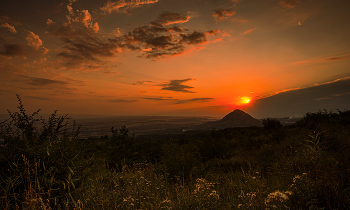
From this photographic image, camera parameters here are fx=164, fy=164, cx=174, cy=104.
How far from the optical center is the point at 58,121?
14.7ft

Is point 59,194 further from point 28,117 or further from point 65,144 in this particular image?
point 28,117

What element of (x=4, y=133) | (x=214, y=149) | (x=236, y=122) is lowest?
(x=236, y=122)

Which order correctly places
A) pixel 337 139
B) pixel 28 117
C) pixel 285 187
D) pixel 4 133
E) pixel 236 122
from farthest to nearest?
pixel 236 122 < pixel 337 139 < pixel 28 117 < pixel 4 133 < pixel 285 187

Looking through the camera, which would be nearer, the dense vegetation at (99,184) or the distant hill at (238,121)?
the dense vegetation at (99,184)

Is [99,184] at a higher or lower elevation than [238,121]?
higher

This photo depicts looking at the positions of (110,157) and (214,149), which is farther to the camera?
(214,149)

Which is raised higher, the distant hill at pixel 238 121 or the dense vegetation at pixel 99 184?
the dense vegetation at pixel 99 184

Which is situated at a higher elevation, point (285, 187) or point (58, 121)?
point (58, 121)

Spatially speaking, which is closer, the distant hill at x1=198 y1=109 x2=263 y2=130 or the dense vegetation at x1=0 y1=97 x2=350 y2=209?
the dense vegetation at x1=0 y1=97 x2=350 y2=209

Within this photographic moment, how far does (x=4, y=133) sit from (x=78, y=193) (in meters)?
2.16

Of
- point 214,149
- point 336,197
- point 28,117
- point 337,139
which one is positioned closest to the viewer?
point 336,197

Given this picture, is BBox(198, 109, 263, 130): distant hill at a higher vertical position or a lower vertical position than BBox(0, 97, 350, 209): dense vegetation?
lower

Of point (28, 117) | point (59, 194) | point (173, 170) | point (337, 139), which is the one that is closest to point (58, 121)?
point (28, 117)

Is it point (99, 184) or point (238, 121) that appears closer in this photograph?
point (99, 184)
